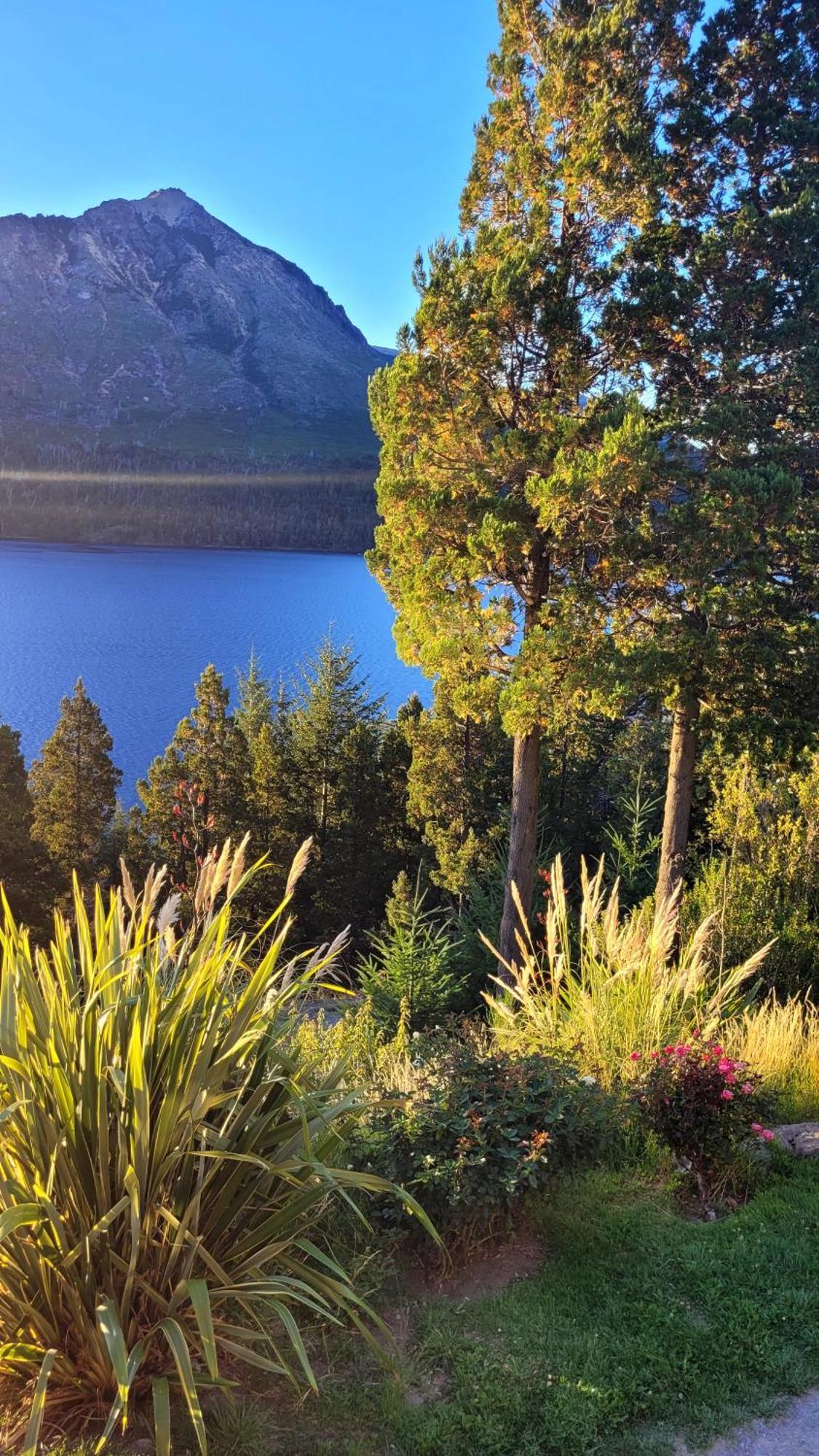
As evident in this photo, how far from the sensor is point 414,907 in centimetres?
706

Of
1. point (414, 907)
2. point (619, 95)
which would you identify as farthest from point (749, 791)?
point (619, 95)

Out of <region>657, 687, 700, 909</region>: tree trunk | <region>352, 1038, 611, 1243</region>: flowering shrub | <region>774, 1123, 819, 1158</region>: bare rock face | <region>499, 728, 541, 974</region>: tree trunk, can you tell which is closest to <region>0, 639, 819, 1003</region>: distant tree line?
<region>657, 687, 700, 909</region>: tree trunk

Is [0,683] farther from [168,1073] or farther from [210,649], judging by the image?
[168,1073]

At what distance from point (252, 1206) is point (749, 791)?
816 cm

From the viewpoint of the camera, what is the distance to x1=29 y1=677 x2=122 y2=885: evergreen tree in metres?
21.7

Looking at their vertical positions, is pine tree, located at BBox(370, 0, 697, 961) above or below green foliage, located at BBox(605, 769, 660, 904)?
above

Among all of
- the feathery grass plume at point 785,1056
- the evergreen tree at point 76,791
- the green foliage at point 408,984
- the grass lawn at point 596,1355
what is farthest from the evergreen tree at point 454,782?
the grass lawn at point 596,1355

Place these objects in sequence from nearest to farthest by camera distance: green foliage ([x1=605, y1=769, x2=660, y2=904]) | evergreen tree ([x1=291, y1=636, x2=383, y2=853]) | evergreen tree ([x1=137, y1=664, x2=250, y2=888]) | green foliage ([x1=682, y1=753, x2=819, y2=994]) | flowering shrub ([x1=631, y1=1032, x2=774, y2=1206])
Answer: flowering shrub ([x1=631, y1=1032, x2=774, y2=1206]) < green foliage ([x1=682, y1=753, x2=819, y2=994]) < green foliage ([x1=605, y1=769, x2=660, y2=904]) < evergreen tree ([x1=137, y1=664, x2=250, y2=888]) < evergreen tree ([x1=291, y1=636, x2=383, y2=853])

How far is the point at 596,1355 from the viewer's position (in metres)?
2.38

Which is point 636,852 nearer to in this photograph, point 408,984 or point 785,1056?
point 408,984

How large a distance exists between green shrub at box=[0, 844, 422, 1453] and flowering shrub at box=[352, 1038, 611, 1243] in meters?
0.52

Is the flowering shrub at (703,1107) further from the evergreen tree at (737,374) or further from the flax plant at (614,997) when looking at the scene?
the evergreen tree at (737,374)

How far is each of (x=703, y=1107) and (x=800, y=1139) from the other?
72 centimetres

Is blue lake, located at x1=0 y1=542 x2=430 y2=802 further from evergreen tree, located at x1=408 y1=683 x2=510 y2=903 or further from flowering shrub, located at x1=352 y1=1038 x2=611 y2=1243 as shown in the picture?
flowering shrub, located at x1=352 y1=1038 x2=611 y2=1243
